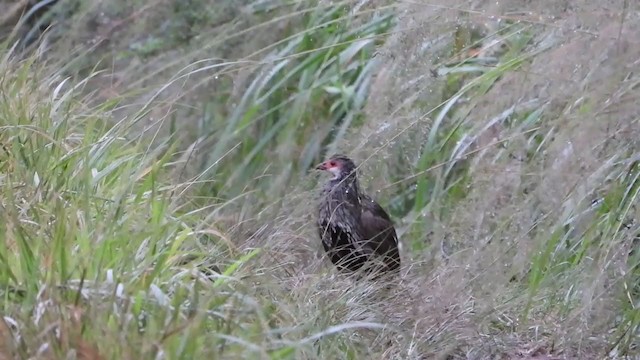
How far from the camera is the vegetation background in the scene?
2.72 metres

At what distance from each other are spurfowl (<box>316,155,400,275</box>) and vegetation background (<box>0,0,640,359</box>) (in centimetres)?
10

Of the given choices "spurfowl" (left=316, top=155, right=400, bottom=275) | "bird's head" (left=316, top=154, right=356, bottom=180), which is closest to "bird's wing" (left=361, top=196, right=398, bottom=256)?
"spurfowl" (left=316, top=155, right=400, bottom=275)

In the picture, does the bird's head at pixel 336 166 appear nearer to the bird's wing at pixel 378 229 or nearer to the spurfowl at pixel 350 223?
the spurfowl at pixel 350 223

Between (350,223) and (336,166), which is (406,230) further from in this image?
(336,166)

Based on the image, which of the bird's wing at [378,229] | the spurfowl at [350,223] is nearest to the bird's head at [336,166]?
the spurfowl at [350,223]

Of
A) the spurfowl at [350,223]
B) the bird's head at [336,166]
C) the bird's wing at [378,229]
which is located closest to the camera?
the spurfowl at [350,223]

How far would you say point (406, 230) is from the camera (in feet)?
15.6

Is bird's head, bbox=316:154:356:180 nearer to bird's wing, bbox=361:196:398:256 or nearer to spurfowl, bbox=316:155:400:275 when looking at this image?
spurfowl, bbox=316:155:400:275

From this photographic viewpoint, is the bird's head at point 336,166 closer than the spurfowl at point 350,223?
No

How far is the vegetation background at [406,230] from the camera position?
272 centimetres

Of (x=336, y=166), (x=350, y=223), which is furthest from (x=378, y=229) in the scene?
(x=336, y=166)

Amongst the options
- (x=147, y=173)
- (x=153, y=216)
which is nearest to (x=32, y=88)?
(x=147, y=173)

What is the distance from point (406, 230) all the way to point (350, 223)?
209 mm

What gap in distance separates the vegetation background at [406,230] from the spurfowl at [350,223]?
0.10 meters
